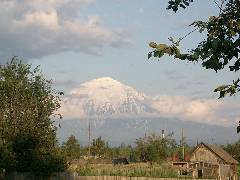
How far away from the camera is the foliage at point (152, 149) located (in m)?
82.7

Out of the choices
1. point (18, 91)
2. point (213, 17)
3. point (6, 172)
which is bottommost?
point (6, 172)

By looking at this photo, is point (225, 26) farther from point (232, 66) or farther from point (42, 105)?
point (42, 105)

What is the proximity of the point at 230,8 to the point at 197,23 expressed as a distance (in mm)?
560

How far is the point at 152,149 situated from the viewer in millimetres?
83062

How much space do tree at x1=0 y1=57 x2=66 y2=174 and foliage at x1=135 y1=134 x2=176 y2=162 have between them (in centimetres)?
4722

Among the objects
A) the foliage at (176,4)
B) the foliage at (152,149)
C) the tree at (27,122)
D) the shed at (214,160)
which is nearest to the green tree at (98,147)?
the foliage at (152,149)

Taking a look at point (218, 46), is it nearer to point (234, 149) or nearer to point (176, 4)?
point (176, 4)

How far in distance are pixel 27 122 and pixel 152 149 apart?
5034cm

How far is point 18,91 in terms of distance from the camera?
35.2 metres

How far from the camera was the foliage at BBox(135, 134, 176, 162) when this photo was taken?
3255 inches

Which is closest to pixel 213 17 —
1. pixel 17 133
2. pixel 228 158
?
pixel 17 133

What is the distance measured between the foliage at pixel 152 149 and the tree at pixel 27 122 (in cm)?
4722

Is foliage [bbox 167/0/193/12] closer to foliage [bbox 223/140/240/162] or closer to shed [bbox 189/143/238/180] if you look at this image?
shed [bbox 189/143/238/180]

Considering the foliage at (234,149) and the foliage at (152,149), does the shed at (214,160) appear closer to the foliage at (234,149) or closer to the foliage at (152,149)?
the foliage at (152,149)
